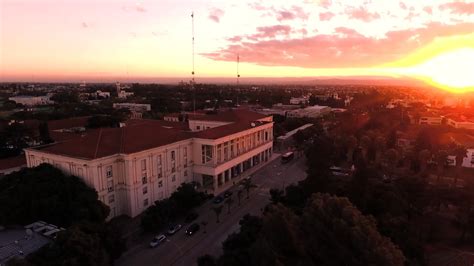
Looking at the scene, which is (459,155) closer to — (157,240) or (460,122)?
(460,122)

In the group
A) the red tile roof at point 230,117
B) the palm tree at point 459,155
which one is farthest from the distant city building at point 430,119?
the red tile roof at point 230,117

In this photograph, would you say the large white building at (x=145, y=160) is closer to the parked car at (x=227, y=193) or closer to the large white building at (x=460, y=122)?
the parked car at (x=227, y=193)

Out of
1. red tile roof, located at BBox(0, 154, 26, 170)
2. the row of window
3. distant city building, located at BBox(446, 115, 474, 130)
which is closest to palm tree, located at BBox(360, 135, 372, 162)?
the row of window

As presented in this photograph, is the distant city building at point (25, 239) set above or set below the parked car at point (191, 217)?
above

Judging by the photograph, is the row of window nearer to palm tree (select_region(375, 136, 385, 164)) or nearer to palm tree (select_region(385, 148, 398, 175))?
palm tree (select_region(375, 136, 385, 164))

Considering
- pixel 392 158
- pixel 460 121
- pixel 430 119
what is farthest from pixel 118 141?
pixel 430 119

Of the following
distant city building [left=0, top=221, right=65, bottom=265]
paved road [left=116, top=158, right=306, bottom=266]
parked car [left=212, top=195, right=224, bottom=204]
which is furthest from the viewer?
parked car [left=212, top=195, right=224, bottom=204]

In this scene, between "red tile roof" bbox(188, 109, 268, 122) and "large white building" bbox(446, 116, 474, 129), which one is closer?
"red tile roof" bbox(188, 109, 268, 122)
